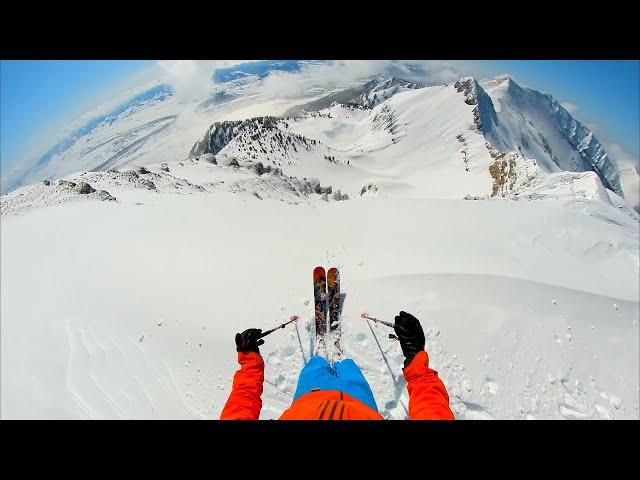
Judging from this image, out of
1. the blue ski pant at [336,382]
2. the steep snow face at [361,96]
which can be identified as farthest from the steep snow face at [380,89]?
the blue ski pant at [336,382]

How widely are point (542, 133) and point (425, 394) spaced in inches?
4493

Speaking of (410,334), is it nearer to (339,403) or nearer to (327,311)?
(339,403)

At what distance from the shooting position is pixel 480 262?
274 inches

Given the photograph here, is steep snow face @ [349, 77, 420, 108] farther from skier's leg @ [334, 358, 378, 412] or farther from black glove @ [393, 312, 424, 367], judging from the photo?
skier's leg @ [334, 358, 378, 412]

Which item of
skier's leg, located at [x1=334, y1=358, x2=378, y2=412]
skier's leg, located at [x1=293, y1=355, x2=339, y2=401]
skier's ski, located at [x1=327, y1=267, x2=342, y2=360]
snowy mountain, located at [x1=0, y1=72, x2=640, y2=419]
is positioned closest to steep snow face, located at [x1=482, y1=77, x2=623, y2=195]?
snowy mountain, located at [x1=0, y1=72, x2=640, y2=419]

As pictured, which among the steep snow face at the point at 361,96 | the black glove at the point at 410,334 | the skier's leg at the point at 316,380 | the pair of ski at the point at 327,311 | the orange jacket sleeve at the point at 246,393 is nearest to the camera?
the orange jacket sleeve at the point at 246,393

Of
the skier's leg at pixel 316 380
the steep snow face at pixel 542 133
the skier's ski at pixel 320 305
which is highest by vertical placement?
the skier's leg at pixel 316 380

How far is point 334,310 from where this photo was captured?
582 cm

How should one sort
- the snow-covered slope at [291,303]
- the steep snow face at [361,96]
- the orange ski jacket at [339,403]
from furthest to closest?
the steep snow face at [361,96], the snow-covered slope at [291,303], the orange ski jacket at [339,403]

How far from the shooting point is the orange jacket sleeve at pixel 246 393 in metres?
2.67

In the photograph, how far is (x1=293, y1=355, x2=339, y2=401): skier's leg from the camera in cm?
319

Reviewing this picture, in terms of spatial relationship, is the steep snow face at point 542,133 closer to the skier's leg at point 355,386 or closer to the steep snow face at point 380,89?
the steep snow face at point 380,89
